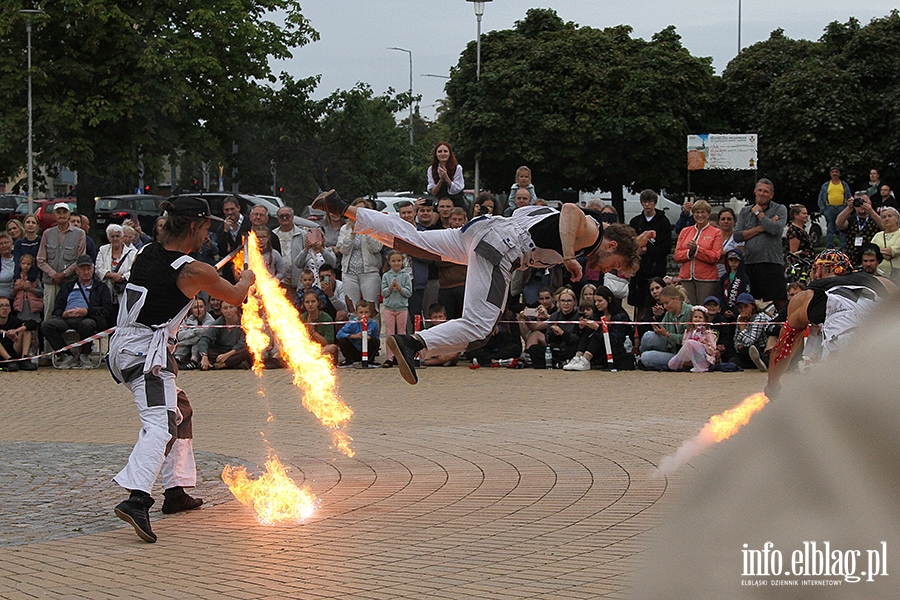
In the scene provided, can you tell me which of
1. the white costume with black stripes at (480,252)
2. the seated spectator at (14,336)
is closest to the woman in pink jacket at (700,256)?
the white costume with black stripes at (480,252)

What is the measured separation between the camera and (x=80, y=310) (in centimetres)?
1645

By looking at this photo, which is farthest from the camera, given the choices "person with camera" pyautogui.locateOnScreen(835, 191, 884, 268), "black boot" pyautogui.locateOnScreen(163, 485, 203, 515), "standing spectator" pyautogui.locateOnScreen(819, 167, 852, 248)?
"standing spectator" pyautogui.locateOnScreen(819, 167, 852, 248)

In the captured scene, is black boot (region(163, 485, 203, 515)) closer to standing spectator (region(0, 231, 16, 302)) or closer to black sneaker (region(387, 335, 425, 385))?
black sneaker (region(387, 335, 425, 385))

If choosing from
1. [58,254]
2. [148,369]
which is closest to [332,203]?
[148,369]

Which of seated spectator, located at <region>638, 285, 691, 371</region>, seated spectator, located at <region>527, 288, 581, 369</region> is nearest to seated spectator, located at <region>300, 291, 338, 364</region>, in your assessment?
seated spectator, located at <region>527, 288, 581, 369</region>

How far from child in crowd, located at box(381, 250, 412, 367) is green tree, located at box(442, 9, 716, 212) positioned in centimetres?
1909

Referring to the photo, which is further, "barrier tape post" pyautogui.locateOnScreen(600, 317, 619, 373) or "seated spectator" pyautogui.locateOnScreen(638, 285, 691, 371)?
"barrier tape post" pyautogui.locateOnScreen(600, 317, 619, 373)

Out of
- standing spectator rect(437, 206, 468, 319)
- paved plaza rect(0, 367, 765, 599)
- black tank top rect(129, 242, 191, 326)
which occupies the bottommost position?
paved plaza rect(0, 367, 765, 599)

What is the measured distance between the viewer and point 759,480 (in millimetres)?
1051

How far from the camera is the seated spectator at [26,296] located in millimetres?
16641

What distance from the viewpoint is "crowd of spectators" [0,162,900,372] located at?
1493 centimetres

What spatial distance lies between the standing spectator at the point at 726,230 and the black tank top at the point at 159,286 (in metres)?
10.4

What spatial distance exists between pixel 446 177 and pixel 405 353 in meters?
7.03

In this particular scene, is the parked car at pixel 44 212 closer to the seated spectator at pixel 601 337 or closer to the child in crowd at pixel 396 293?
the child in crowd at pixel 396 293
